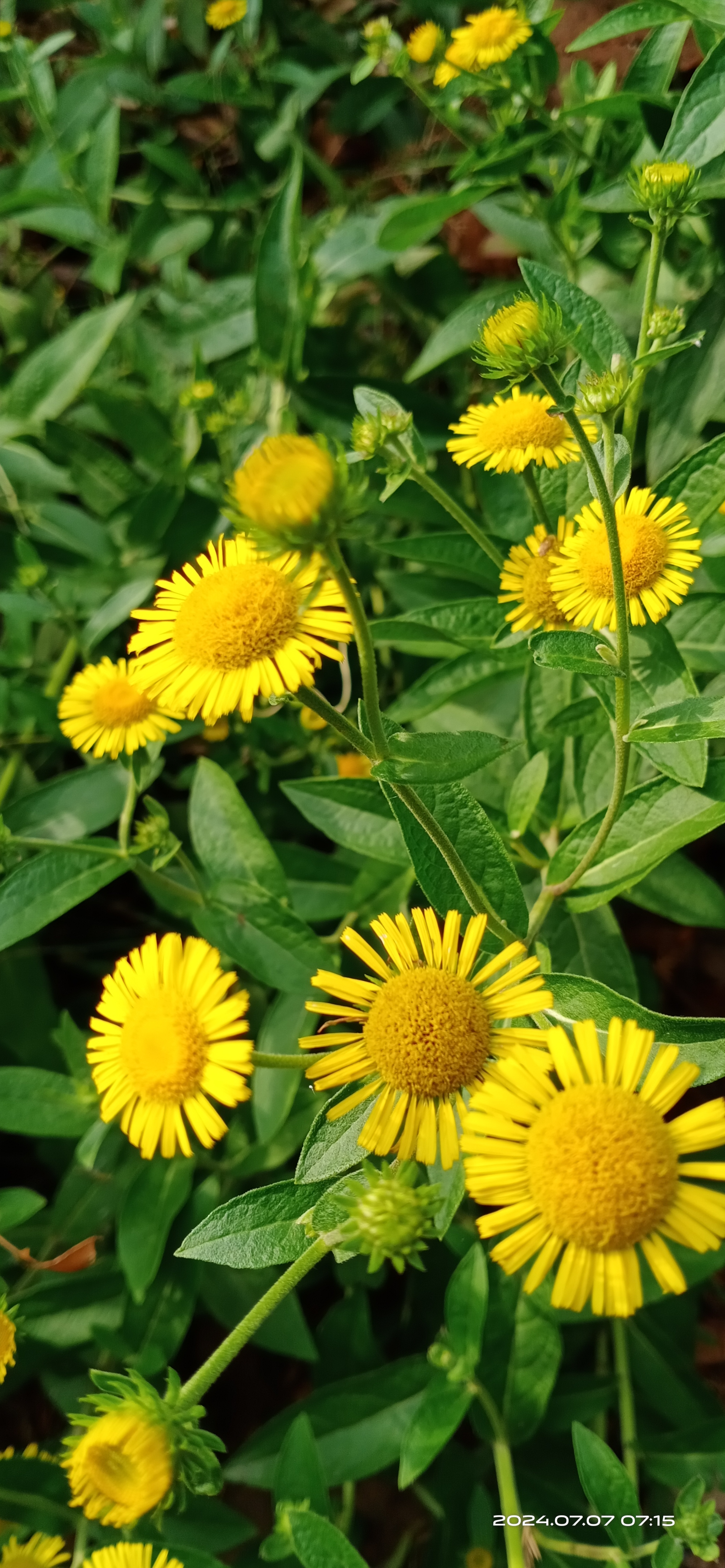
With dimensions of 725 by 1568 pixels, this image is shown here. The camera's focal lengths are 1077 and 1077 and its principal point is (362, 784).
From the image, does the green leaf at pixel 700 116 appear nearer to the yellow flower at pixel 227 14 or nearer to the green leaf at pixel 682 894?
the green leaf at pixel 682 894

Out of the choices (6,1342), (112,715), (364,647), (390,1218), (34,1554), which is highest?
(364,647)

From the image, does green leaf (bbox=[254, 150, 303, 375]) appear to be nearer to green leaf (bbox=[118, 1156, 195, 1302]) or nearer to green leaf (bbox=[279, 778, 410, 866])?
green leaf (bbox=[279, 778, 410, 866])

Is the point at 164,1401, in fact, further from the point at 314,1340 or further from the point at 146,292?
the point at 146,292

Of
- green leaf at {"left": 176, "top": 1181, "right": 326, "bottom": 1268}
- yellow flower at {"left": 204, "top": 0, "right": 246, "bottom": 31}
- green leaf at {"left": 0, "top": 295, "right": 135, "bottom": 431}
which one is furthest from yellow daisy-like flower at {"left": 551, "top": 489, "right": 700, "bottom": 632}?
yellow flower at {"left": 204, "top": 0, "right": 246, "bottom": 31}

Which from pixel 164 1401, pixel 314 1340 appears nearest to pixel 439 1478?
pixel 314 1340

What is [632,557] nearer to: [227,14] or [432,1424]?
[432,1424]

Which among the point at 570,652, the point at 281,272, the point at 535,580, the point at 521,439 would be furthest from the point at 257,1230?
the point at 281,272
